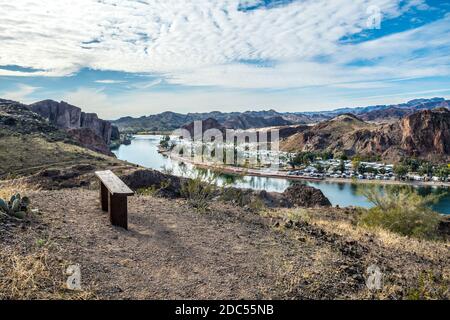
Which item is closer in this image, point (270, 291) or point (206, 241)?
point (270, 291)

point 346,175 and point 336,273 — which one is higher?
point 336,273

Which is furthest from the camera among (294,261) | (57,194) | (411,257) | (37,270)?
(57,194)

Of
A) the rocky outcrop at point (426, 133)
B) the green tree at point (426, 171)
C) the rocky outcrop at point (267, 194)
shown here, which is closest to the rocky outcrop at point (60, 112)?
the green tree at point (426, 171)

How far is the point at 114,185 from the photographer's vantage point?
24.3 feet

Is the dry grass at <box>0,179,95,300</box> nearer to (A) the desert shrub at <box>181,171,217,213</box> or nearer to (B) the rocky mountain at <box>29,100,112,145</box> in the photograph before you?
(A) the desert shrub at <box>181,171,217,213</box>

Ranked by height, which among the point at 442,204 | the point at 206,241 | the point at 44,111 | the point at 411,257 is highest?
the point at 44,111

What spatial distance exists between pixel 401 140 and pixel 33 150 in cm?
12155

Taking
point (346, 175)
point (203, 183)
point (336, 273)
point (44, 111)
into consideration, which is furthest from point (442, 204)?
point (44, 111)

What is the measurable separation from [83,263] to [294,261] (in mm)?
3305

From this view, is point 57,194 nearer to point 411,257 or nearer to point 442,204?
point 411,257

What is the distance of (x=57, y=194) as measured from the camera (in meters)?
9.51

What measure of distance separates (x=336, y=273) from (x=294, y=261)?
75 cm

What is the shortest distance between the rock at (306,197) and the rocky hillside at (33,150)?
18.0 m
